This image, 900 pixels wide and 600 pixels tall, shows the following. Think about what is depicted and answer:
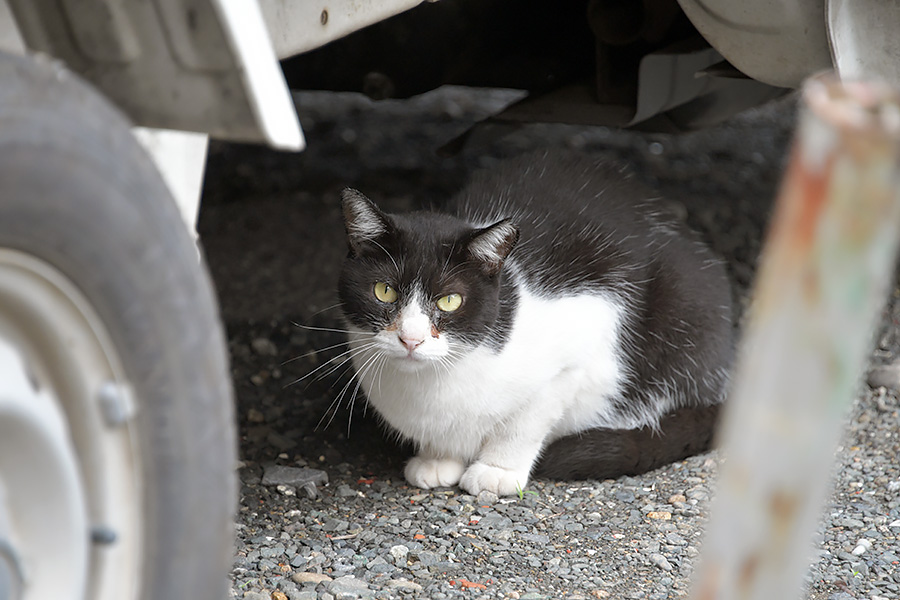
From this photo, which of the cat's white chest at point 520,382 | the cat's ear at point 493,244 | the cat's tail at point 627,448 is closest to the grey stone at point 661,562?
the cat's tail at point 627,448

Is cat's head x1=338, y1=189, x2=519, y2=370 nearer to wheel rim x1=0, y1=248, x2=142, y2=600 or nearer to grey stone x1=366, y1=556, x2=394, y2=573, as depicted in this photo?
grey stone x1=366, y1=556, x2=394, y2=573

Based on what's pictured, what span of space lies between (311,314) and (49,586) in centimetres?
237

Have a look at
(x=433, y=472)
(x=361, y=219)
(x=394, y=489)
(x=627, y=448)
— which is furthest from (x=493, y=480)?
(x=361, y=219)

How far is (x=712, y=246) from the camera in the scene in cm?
416

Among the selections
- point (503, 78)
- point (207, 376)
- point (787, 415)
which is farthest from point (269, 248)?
point (787, 415)

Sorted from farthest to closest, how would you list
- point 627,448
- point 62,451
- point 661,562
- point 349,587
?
point 627,448
point 661,562
point 349,587
point 62,451

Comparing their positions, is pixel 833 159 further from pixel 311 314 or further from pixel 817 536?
pixel 311 314

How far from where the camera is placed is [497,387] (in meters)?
2.58

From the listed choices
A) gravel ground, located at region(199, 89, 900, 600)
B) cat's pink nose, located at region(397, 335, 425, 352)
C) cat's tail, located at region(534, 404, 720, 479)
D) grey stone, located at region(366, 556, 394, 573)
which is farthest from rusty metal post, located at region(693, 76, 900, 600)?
cat's tail, located at region(534, 404, 720, 479)

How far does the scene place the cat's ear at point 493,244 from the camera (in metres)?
2.38

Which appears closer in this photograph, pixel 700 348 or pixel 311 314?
pixel 700 348

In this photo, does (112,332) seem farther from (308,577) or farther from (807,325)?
(308,577)

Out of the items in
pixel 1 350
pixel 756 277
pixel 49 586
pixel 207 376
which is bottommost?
pixel 756 277

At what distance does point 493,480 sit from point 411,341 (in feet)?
1.63
